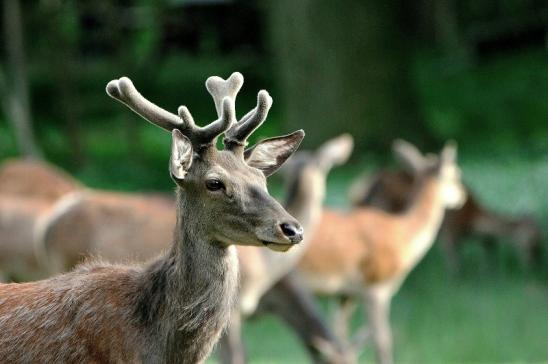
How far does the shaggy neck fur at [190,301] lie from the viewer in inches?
219

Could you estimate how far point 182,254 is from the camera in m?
5.62

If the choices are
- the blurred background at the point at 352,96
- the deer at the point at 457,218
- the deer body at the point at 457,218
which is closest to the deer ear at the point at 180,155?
the blurred background at the point at 352,96

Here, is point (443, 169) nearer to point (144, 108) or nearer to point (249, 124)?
point (249, 124)

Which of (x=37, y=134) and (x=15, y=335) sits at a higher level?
(x=15, y=335)

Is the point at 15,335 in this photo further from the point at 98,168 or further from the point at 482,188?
the point at 98,168

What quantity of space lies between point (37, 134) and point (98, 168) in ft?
9.16

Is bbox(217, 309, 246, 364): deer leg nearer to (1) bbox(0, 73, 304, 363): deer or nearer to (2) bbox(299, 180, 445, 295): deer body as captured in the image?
(2) bbox(299, 180, 445, 295): deer body

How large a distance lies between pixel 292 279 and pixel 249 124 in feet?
18.7

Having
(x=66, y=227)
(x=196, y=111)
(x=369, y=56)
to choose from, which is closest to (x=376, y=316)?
(x=66, y=227)

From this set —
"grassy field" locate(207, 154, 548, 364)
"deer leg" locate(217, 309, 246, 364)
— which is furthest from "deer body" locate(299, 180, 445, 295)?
"deer leg" locate(217, 309, 246, 364)

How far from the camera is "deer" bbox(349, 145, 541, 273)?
14906 mm

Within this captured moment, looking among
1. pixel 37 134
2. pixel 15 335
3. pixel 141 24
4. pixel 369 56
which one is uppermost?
pixel 15 335

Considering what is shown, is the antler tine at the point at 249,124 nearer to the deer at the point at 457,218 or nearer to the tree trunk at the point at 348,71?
the deer at the point at 457,218

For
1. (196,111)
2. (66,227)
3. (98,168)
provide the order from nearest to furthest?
(66,227), (98,168), (196,111)
